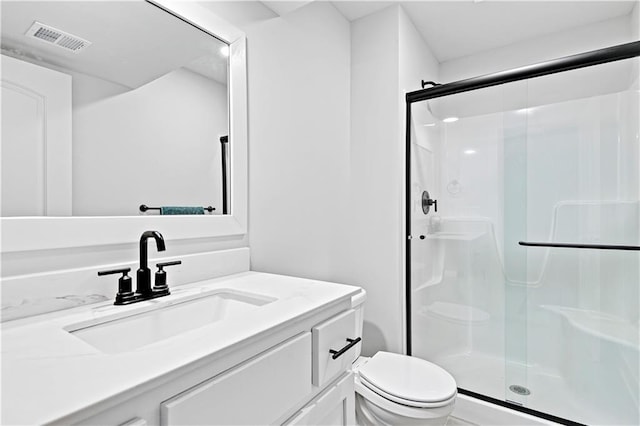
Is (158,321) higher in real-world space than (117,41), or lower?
lower

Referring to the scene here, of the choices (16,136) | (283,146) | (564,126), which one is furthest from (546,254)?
(16,136)

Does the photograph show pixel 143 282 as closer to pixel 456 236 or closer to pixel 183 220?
pixel 183 220

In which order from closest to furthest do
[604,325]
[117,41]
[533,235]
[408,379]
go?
1. [117,41]
2. [408,379]
3. [604,325]
4. [533,235]

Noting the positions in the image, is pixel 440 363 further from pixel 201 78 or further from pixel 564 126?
pixel 201 78

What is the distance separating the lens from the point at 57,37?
0.89 metres

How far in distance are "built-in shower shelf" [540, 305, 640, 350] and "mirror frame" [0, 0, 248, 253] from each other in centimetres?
176

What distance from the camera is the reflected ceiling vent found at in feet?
2.78

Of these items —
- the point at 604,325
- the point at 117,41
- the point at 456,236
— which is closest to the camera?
the point at 117,41

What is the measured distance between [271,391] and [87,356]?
345 mm

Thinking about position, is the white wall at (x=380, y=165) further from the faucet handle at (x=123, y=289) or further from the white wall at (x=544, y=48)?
the faucet handle at (x=123, y=289)

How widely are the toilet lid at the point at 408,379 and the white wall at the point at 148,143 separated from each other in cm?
103

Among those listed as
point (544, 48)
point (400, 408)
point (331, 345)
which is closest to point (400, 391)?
point (400, 408)

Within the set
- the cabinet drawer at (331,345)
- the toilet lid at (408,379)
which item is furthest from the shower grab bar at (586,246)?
the cabinet drawer at (331,345)

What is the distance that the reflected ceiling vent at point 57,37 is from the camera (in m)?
0.85
